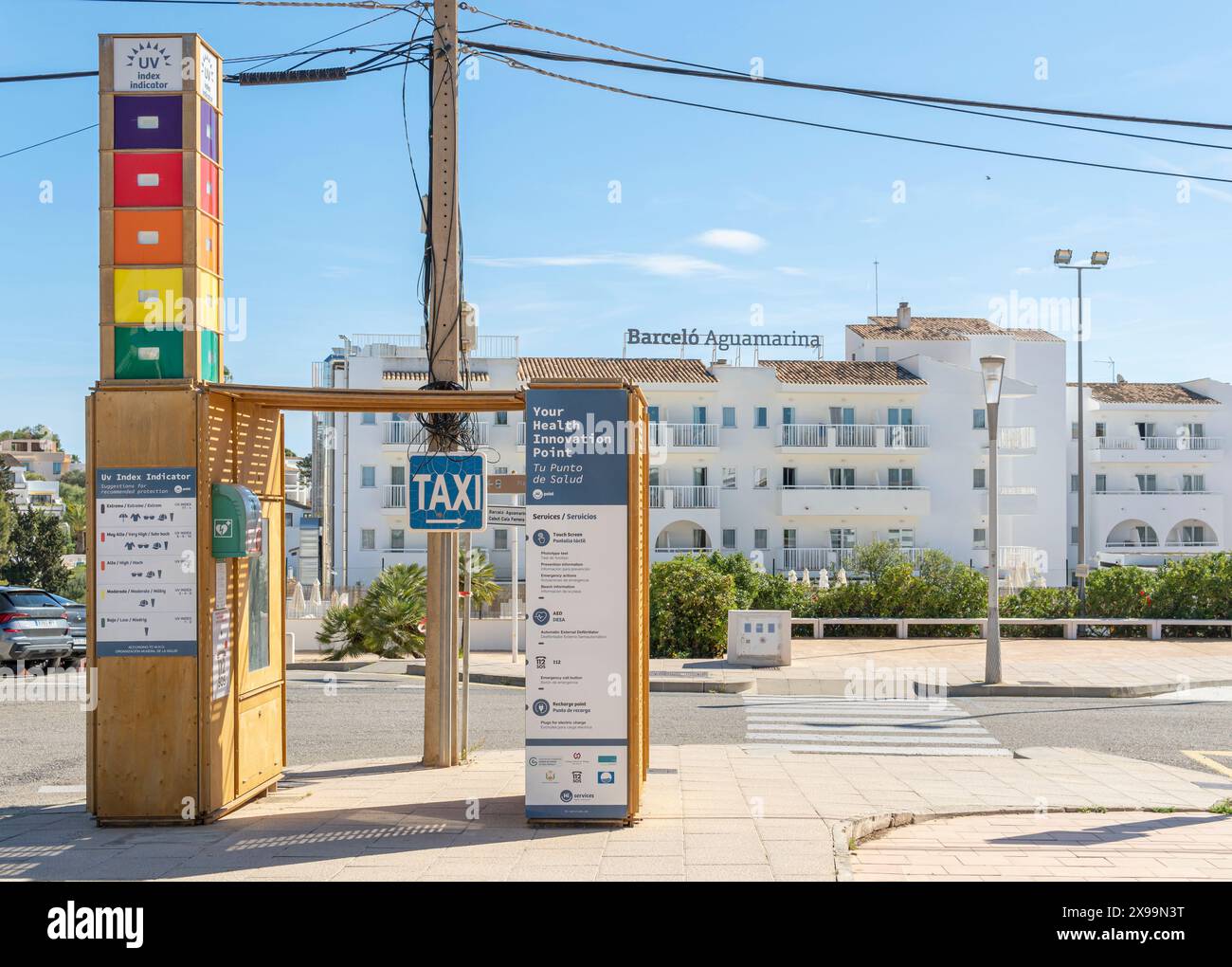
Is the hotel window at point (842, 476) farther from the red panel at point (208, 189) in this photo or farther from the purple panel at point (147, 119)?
the purple panel at point (147, 119)

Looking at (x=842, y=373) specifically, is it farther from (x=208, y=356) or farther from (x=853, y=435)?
(x=208, y=356)

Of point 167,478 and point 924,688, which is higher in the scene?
point 167,478

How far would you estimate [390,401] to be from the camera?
9.95 meters

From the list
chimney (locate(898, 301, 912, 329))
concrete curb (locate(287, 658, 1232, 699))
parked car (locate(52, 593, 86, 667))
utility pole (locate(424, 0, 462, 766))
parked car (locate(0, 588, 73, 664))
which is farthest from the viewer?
chimney (locate(898, 301, 912, 329))

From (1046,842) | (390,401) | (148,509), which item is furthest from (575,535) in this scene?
(1046,842)

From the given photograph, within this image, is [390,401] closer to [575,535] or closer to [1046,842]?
[575,535]

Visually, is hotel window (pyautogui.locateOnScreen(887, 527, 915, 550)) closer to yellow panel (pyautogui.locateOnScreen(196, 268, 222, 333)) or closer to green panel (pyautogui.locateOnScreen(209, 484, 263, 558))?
yellow panel (pyautogui.locateOnScreen(196, 268, 222, 333))

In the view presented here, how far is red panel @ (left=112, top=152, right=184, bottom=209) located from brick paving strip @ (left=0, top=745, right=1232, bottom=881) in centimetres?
471

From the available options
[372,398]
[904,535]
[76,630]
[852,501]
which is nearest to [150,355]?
[372,398]

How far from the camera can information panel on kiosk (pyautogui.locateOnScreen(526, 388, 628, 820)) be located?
8.91 metres

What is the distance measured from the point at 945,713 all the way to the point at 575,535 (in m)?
10.7

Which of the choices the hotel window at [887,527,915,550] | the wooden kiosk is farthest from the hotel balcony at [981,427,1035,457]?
the wooden kiosk

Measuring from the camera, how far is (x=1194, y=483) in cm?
6234

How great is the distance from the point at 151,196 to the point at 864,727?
443 inches
